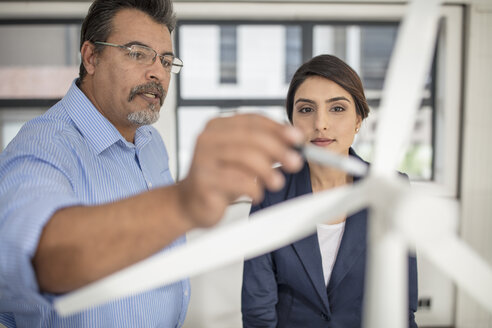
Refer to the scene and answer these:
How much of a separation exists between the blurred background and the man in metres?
1.63

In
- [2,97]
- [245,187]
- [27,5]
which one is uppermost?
[27,5]

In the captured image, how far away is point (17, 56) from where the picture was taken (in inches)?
112

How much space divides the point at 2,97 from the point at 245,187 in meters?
3.23

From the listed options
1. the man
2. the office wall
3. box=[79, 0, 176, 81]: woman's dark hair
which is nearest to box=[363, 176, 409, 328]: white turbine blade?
the man

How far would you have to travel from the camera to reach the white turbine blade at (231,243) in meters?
0.36

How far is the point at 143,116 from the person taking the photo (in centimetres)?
108

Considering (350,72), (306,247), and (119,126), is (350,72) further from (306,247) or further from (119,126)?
(119,126)

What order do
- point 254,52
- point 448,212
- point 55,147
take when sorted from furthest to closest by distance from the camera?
point 254,52 → point 55,147 → point 448,212

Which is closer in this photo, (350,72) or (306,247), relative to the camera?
(306,247)

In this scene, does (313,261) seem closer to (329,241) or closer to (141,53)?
(329,241)

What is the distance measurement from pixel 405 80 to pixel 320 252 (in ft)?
2.57

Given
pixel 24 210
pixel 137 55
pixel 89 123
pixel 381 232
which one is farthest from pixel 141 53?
pixel 381 232

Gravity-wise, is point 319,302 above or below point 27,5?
below

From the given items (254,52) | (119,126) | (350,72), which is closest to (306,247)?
(350,72)
